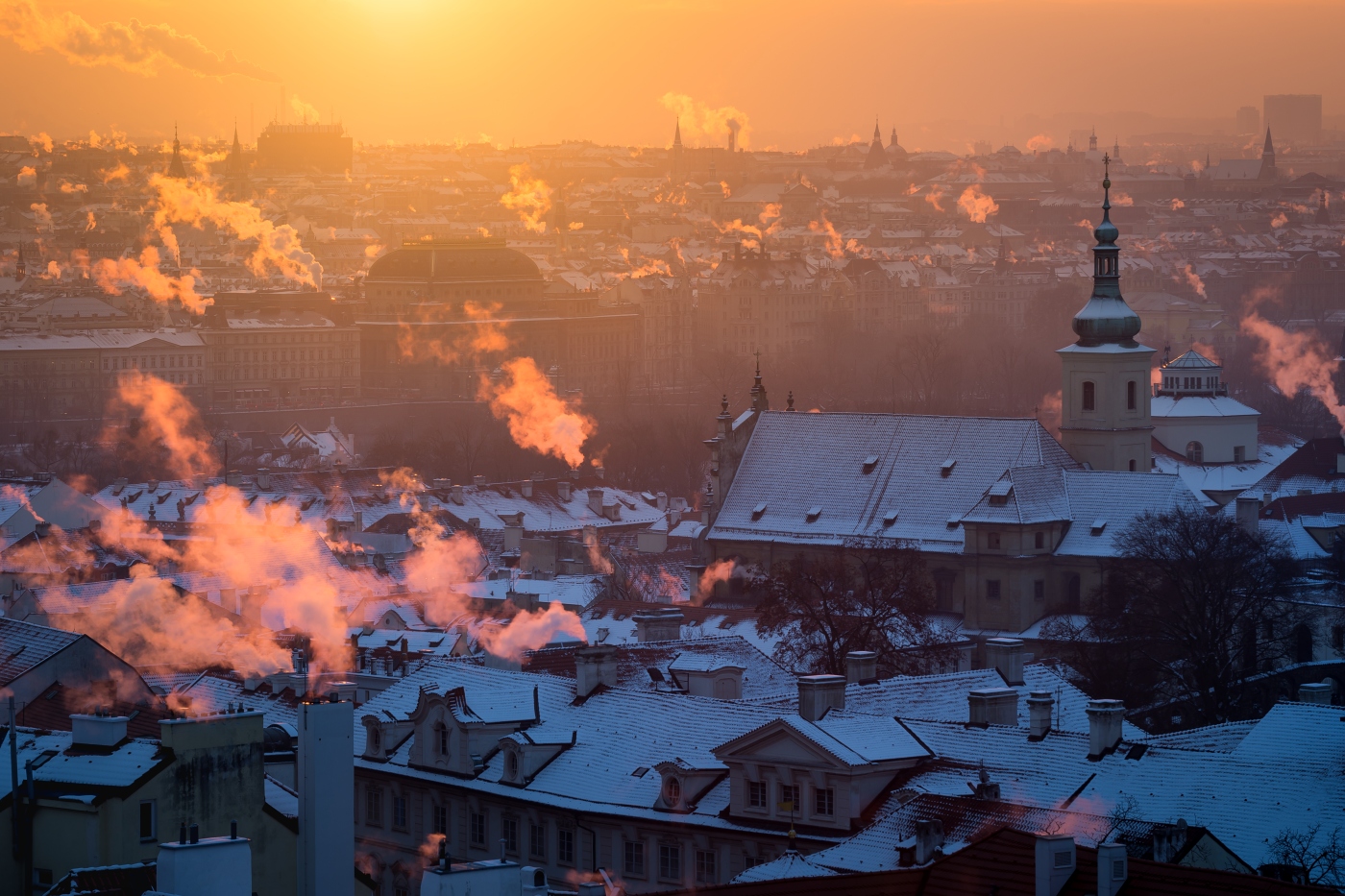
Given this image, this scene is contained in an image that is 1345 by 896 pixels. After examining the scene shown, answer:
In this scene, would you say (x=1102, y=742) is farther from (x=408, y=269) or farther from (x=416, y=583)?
(x=408, y=269)

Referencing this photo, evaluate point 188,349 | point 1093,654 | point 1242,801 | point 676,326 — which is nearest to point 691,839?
point 1242,801

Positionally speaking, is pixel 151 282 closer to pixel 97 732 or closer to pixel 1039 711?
pixel 1039 711

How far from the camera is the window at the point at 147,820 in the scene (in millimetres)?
28531

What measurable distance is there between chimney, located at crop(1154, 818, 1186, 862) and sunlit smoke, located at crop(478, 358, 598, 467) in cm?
8285

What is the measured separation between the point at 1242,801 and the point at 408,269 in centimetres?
16633

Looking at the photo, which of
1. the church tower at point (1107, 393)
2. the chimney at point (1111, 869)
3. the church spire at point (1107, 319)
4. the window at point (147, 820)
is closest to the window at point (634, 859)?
the window at point (147, 820)

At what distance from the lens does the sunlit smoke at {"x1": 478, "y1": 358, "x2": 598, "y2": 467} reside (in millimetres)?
121188

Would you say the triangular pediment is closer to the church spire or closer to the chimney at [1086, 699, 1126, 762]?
the chimney at [1086, 699, 1126, 762]

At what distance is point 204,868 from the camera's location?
949 inches

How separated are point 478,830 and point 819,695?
14.3ft

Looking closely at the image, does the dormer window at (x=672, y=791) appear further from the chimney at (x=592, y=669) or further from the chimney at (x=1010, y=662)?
the chimney at (x=1010, y=662)

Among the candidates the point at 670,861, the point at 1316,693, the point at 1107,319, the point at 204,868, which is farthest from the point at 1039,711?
the point at 1107,319

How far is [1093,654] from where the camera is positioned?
2169 inches

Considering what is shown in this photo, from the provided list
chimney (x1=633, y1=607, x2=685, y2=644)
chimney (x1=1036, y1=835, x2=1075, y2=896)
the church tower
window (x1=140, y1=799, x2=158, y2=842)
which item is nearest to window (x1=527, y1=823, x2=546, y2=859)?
window (x1=140, y1=799, x2=158, y2=842)
